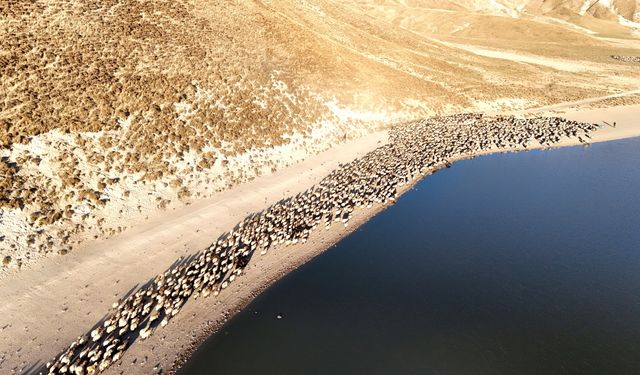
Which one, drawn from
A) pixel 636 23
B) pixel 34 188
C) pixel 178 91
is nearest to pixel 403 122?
pixel 178 91

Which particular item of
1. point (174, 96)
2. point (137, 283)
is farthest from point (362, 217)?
point (174, 96)

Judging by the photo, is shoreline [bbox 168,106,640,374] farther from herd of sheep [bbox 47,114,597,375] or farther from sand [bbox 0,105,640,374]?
herd of sheep [bbox 47,114,597,375]

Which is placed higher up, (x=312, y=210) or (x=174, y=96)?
(x=174, y=96)

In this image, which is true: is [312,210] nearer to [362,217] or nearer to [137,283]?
[362,217]

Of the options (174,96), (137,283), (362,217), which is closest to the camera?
(137,283)

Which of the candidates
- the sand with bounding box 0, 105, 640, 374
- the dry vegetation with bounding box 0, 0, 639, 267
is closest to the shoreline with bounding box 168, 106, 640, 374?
the sand with bounding box 0, 105, 640, 374

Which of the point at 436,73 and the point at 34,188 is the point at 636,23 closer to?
the point at 436,73
